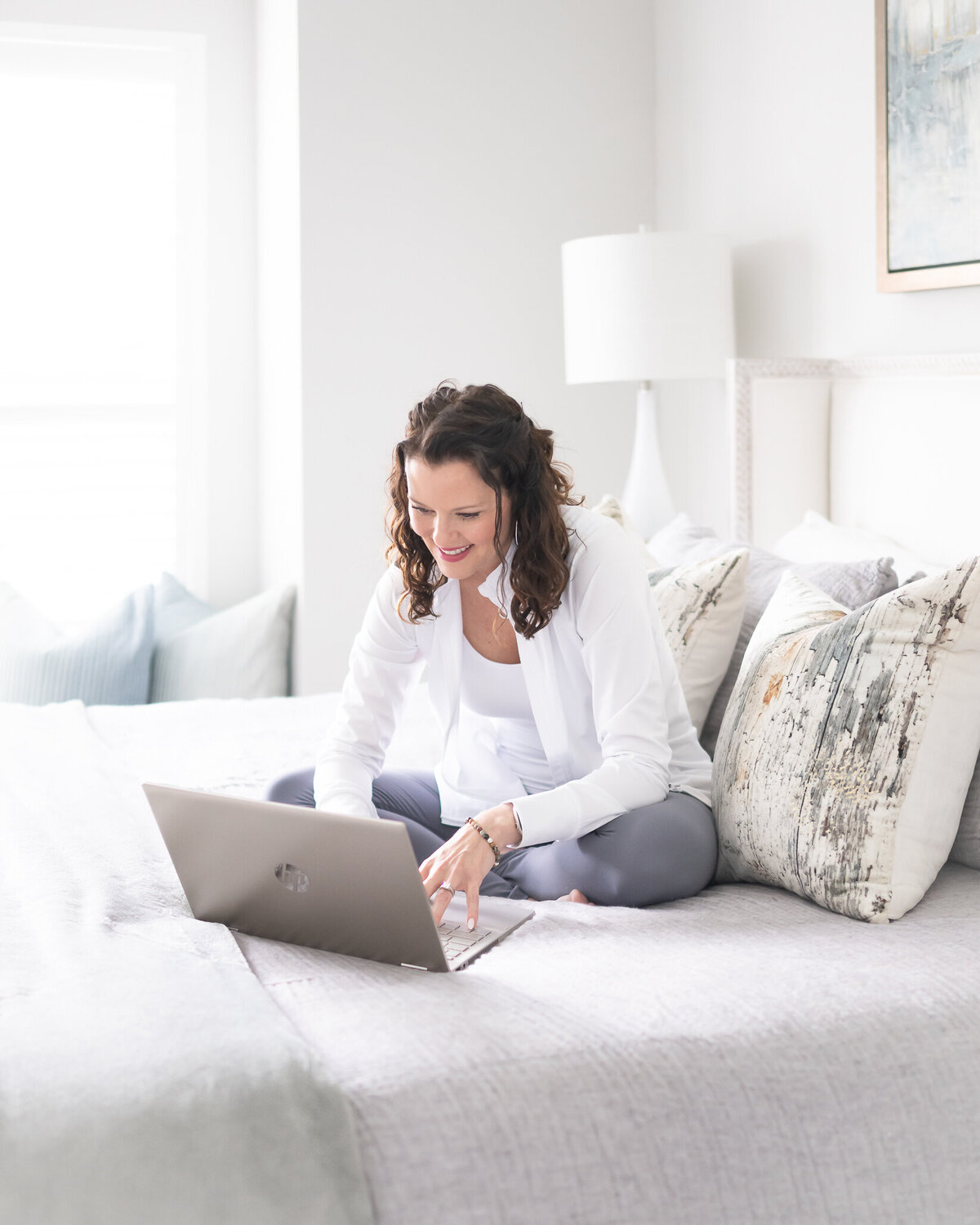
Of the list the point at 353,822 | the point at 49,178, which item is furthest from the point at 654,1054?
the point at 49,178

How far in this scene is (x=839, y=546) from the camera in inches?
92.2

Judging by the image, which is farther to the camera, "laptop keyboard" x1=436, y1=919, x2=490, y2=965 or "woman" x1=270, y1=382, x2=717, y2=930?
"woman" x1=270, y1=382, x2=717, y2=930

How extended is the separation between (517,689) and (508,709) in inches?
1.5

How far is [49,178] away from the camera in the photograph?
12.5 feet

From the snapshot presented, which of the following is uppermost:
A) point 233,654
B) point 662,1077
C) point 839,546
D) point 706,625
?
point 839,546

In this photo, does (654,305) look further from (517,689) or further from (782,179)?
(517,689)

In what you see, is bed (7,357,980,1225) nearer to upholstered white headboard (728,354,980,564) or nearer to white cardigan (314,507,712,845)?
white cardigan (314,507,712,845)

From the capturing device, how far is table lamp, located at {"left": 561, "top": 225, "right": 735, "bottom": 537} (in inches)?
112

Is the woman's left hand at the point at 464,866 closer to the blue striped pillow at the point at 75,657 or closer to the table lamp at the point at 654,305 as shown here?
the table lamp at the point at 654,305

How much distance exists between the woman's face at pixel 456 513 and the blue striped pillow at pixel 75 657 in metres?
2.05

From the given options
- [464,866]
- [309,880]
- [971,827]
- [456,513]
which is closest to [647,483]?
[456,513]

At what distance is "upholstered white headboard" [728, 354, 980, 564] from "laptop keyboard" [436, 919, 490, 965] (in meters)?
1.29

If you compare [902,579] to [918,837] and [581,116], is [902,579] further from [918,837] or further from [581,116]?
[581,116]

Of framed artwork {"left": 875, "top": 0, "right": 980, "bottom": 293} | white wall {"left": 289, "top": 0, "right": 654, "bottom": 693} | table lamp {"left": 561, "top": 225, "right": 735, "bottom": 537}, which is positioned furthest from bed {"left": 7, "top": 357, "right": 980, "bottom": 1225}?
white wall {"left": 289, "top": 0, "right": 654, "bottom": 693}
